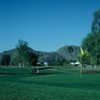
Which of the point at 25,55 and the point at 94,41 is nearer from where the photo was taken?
the point at 94,41

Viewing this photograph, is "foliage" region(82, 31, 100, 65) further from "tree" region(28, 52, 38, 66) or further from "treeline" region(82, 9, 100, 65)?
"tree" region(28, 52, 38, 66)

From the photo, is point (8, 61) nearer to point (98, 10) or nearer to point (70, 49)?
point (70, 49)

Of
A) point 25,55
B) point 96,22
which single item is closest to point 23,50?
point 25,55

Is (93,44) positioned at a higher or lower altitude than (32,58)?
lower

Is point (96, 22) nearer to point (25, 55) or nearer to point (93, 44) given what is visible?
point (93, 44)

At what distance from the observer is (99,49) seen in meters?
68.9

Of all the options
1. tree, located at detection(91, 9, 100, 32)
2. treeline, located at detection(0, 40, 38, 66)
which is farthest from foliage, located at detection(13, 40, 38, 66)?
tree, located at detection(91, 9, 100, 32)

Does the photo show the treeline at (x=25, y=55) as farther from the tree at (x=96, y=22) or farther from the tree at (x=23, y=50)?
the tree at (x=96, y=22)

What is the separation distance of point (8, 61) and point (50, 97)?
170224 mm

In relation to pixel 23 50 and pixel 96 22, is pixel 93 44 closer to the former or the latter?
pixel 96 22

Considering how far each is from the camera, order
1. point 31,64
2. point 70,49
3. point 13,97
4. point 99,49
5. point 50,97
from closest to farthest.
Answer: point 13,97 < point 50,97 < point 99,49 < point 31,64 < point 70,49

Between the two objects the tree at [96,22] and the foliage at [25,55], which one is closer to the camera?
the tree at [96,22]

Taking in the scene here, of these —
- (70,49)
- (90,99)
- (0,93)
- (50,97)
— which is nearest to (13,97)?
(0,93)

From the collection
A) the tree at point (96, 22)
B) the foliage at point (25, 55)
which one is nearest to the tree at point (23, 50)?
the foliage at point (25, 55)
